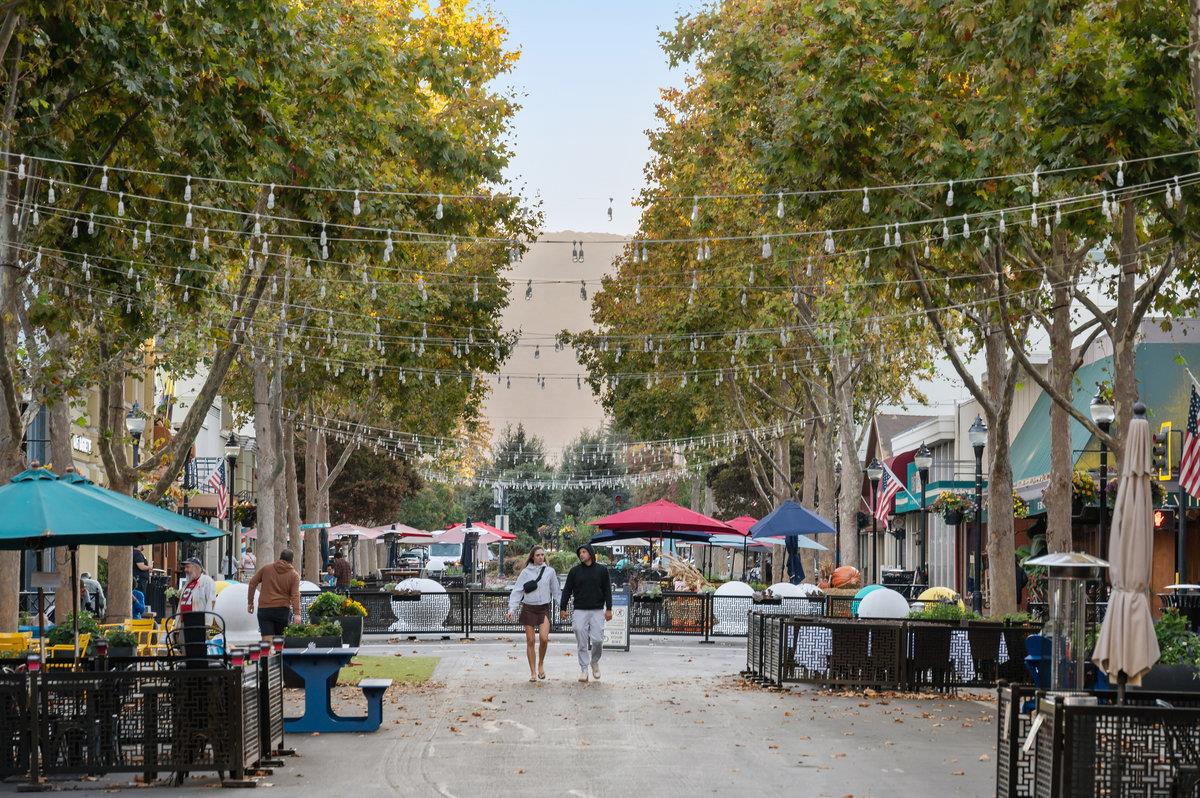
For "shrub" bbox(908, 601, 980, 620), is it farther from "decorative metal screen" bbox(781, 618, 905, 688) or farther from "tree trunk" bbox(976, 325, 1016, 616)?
"tree trunk" bbox(976, 325, 1016, 616)

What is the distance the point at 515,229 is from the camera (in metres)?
33.4

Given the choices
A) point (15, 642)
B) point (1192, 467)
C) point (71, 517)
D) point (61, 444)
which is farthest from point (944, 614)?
point (61, 444)

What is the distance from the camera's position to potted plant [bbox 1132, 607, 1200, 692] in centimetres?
1484

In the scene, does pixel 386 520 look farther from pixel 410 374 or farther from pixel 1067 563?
pixel 1067 563

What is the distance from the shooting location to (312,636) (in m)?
20.7

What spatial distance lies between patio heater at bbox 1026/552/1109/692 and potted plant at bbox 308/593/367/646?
41.3 ft

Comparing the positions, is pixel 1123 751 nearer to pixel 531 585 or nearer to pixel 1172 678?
pixel 1172 678

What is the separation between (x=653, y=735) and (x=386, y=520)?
2625 inches

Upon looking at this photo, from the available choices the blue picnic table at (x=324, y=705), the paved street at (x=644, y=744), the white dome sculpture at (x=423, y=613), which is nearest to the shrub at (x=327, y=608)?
the paved street at (x=644, y=744)

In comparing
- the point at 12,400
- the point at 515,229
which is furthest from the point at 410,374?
the point at 12,400

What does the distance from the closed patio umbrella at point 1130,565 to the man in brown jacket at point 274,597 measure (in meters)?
12.5

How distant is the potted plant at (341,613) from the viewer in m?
24.2

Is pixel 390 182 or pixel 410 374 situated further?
pixel 410 374

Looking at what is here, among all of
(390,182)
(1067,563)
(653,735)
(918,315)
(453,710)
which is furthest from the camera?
(918,315)
